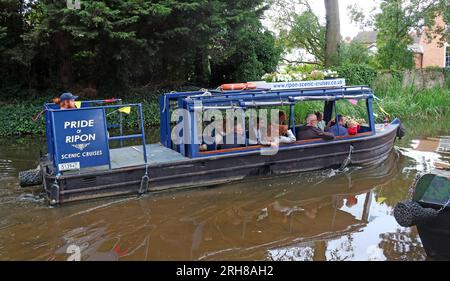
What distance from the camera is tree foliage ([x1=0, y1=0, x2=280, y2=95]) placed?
14000 mm

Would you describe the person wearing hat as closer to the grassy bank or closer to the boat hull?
the boat hull

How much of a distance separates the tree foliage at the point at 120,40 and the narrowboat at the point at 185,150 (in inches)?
221

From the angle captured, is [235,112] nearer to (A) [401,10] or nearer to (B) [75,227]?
(B) [75,227]

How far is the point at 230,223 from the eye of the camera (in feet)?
22.7

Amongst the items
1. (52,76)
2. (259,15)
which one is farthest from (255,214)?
(52,76)

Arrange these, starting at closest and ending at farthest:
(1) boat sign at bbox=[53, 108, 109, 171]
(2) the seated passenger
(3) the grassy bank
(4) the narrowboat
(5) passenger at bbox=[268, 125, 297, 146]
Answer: (1) boat sign at bbox=[53, 108, 109, 171]
(4) the narrowboat
(2) the seated passenger
(5) passenger at bbox=[268, 125, 297, 146]
(3) the grassy bank

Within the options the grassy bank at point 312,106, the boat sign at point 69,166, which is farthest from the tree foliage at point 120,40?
the boat sign at point 69,166

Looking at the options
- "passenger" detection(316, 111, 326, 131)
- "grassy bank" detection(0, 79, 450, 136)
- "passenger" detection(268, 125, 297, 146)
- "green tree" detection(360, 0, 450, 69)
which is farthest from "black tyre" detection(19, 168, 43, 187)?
"green tree" detection(360, 0, 450, 69)

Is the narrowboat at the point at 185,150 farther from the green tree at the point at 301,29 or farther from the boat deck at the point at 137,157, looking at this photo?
the green tree at the point at 301,29

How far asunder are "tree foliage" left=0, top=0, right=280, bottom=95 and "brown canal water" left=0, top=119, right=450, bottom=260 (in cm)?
603

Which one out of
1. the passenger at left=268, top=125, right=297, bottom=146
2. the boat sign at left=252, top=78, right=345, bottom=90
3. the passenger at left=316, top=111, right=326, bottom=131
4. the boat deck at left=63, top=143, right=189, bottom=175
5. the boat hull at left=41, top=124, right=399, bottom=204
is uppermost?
the boat sign at left=252, top=78, right=345, bottom=90

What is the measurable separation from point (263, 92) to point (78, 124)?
377 cm

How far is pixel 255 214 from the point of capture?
24.2ft

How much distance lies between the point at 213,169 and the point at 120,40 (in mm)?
7698
